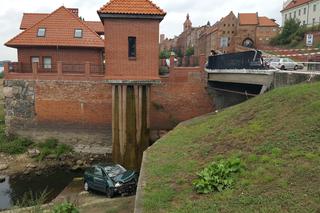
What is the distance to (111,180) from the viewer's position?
14570 millimetres

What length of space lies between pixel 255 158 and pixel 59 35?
20212 mm

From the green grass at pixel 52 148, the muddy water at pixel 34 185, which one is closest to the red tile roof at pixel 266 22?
the green grass at pixel 52 148

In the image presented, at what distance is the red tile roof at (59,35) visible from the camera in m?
24.1

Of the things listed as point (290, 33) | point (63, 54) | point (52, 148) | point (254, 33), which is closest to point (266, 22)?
point (254, 33)

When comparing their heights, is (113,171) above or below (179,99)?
below

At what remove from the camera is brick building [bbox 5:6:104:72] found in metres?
24.1

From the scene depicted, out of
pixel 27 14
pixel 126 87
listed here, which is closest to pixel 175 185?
pixel 126 87

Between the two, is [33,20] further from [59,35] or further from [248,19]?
[248,19]

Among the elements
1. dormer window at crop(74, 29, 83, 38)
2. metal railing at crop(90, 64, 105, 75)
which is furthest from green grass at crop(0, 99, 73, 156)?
dormer window at crop(74, 29, 83, 38)

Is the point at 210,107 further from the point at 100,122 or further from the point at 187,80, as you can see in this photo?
the point at 100,122

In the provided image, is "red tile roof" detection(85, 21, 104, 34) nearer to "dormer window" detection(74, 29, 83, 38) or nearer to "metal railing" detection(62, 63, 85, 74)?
"dormer window" detection(74, 29, 83, 38)

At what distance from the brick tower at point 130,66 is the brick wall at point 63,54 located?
261 inches

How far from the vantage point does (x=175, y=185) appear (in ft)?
29.5

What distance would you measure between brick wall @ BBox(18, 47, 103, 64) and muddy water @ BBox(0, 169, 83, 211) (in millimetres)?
8720
